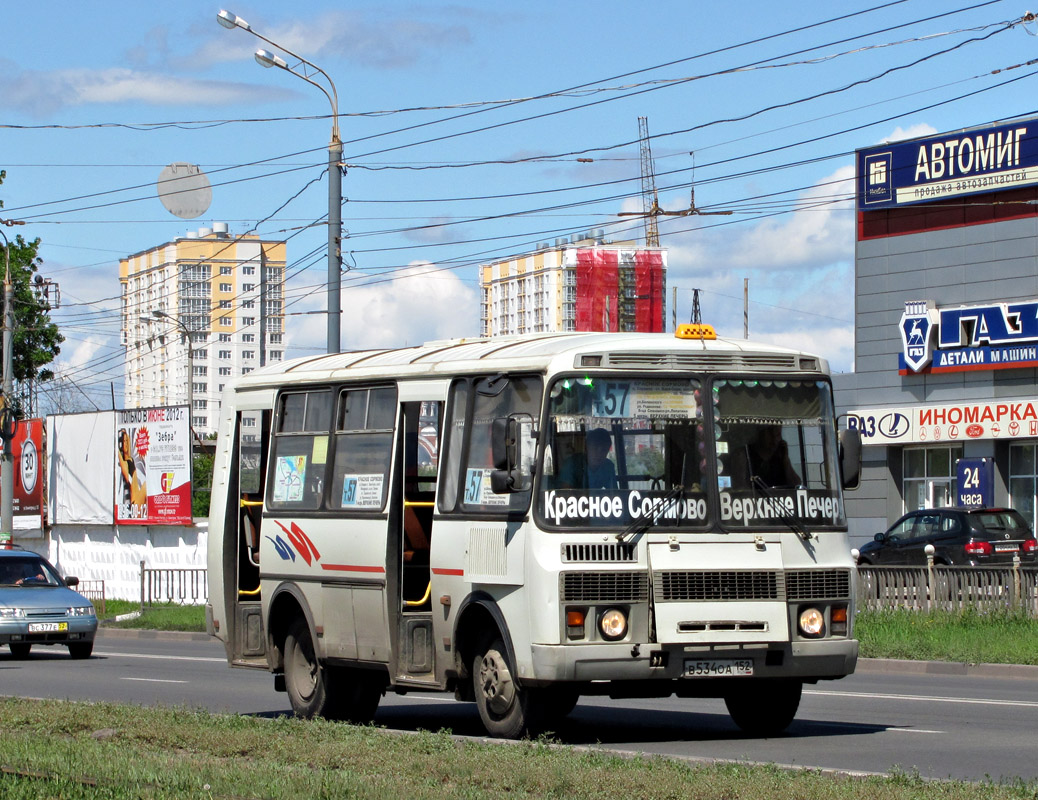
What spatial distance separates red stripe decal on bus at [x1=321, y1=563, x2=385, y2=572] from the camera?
42.0ft

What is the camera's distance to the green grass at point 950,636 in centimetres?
2030

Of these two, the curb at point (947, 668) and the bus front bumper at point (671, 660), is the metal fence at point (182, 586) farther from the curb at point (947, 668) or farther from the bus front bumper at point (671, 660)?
the bus front bumper at point (671, 660)

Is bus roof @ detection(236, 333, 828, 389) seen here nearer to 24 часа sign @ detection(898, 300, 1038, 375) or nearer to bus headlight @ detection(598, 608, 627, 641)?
bus headlight @ detection(598, 608, 627, 641)

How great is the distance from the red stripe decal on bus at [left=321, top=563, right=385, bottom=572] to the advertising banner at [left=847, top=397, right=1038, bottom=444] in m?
30.8

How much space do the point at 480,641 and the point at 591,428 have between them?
1839 mm

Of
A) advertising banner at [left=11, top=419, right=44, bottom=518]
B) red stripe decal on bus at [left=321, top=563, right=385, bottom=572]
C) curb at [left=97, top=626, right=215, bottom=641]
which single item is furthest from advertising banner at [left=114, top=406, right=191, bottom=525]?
red stripe decal on bus at [left=321, top=563, right=385, bottom=572]

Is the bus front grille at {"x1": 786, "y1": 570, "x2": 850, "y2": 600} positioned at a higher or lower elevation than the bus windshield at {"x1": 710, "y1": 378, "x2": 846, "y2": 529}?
lower

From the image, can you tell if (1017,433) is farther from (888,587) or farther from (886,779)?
(886,779)

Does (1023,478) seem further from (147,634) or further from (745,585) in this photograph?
(745,585)

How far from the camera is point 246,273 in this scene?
18500cm

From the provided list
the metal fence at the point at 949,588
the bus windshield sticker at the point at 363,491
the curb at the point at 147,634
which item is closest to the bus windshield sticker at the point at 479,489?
the bus windshield sticker at the point at 363,491

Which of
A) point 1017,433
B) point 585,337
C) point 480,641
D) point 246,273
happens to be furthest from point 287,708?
point 246,273

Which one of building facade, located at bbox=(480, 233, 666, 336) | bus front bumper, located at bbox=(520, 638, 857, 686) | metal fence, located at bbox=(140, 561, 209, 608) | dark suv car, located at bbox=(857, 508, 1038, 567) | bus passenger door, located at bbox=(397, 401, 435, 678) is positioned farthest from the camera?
building facade, located at bbox=(480, 233, 666, 336)

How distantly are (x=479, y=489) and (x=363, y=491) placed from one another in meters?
1.51
